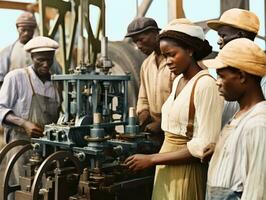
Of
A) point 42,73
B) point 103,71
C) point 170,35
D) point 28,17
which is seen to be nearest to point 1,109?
point 42,73

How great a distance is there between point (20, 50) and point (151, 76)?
1.61 m

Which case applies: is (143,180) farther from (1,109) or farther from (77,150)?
(1,109)

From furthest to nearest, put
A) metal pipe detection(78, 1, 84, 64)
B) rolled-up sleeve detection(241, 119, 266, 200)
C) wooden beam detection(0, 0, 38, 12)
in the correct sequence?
wooden beam detection(0, 0, 38, 12)
metal pipe detection(78, 1, 84, 64)
rolled-up sleeve detection(241, 119, 266, 200)

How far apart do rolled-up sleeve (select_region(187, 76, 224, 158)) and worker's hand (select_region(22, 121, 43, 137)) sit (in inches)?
49.0

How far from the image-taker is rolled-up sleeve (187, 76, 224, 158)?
5.91 ft

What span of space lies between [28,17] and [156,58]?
153 centimetres

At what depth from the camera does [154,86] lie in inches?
112

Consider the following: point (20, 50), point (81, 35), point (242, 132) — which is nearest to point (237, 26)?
point (242, 132)

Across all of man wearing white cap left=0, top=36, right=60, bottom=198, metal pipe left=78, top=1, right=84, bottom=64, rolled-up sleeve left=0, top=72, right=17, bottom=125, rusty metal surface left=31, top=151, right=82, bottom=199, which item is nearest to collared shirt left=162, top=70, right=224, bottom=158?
rusty metal surface left=31, top=151, right=82, bottom=199

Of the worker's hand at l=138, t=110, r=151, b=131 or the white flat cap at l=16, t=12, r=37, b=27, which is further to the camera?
the white flat cap at l=16, t=12, r=37, b=27

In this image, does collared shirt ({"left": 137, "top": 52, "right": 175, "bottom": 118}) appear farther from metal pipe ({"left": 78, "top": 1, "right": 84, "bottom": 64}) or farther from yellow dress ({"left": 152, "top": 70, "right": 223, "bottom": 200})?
yellow dress ({"left": 152, "top": 70, "right": 223, "bottom": 200})

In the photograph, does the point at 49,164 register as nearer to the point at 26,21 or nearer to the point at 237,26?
the point at 237,26

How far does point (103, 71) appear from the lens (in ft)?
7.88

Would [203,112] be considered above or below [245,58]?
below
